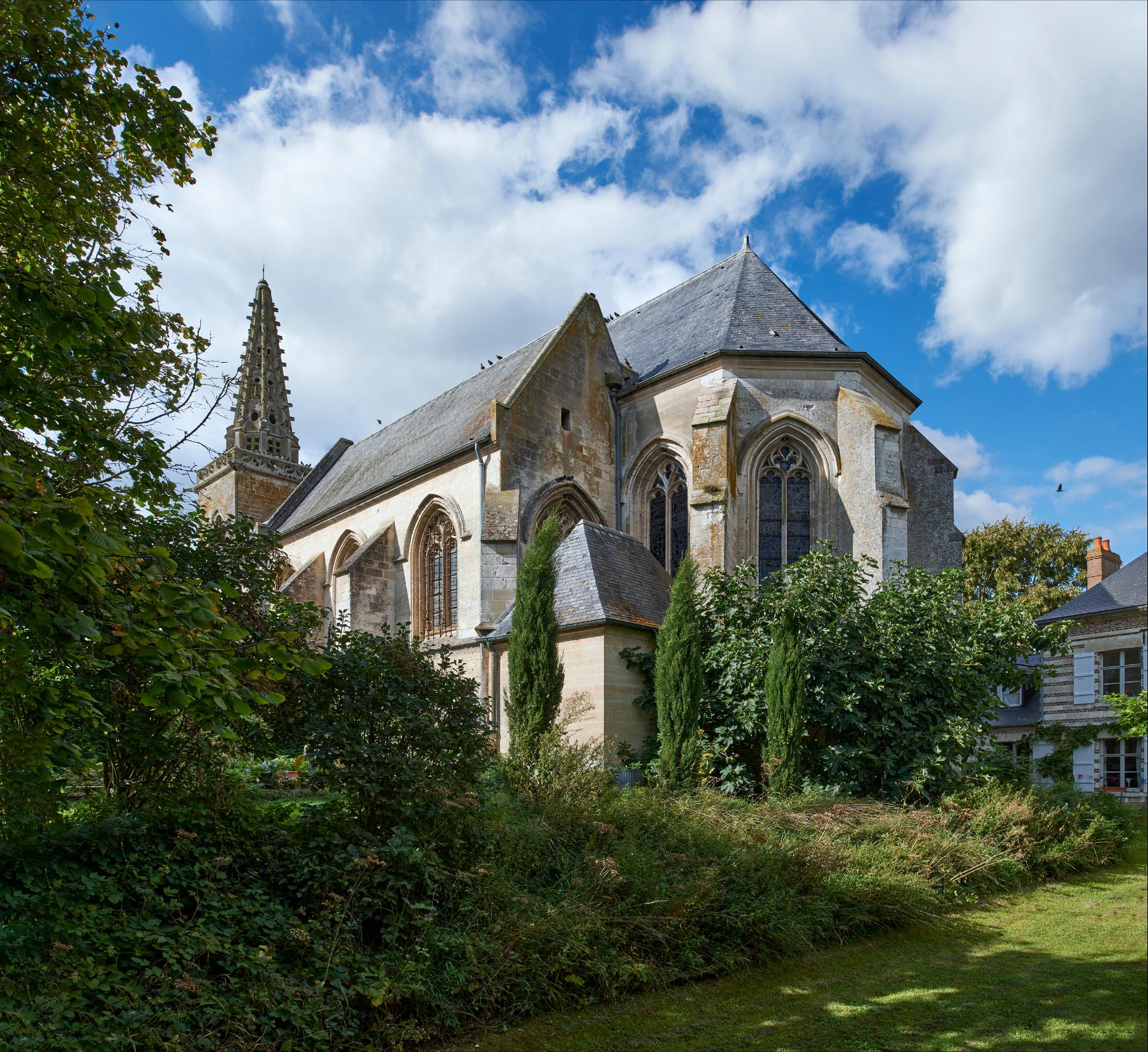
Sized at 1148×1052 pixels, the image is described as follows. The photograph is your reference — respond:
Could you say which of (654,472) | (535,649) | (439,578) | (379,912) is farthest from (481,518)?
(379,912)

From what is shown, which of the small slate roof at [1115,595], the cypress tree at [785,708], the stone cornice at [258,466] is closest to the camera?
the cypress tree at [785,708]

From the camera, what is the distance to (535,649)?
13.3 meters

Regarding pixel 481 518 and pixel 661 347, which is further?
pixel 661 347

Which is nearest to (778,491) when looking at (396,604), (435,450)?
(435,450)

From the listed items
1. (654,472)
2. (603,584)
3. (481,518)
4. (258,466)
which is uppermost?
(258,466)

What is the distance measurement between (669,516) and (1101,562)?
14879 millimetres

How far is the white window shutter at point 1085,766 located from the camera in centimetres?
2081

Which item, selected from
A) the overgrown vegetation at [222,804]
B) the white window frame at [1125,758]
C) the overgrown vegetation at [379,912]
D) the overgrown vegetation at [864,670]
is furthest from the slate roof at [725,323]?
the overgrown vegetation at [379,912]

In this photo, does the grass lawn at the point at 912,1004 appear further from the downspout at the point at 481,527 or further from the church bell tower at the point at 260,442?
the church bell tower at the point at 260,442

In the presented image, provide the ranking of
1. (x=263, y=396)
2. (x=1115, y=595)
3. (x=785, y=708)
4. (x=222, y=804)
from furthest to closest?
(x=263, y=396)
(x=1115, y=595)
(x=785, y=708)
(x=222, y=804)

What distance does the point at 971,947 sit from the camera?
7.70m

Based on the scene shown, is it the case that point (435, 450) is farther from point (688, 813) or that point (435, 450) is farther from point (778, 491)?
point (688, 813)

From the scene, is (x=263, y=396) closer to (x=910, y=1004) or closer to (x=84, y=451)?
(x=84, y=451)

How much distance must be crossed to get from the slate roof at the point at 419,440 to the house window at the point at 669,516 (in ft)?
13.5
